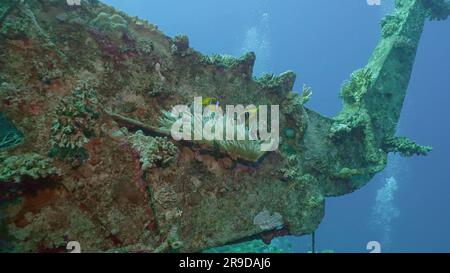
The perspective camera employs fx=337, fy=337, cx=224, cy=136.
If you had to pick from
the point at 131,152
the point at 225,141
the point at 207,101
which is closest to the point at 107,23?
the point at 207,101

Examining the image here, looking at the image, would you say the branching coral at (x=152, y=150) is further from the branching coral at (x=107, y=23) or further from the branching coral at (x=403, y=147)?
the branching coral at (x=403, y=147)

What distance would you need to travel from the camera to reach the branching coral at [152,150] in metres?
3.78

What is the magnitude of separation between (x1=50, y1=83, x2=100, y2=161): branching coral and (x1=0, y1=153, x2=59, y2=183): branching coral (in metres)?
0.23

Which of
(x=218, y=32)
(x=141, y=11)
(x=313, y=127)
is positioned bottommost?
(x=313, y=127)

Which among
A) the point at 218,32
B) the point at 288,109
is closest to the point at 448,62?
the point at 218,32

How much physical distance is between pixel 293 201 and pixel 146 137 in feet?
8.12

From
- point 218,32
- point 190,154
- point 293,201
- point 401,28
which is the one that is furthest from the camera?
point 218,32

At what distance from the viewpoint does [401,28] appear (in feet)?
27.1

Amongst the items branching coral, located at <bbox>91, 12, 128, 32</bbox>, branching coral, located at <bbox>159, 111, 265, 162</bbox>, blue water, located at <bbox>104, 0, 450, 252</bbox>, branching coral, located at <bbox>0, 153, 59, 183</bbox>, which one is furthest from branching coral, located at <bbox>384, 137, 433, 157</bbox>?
blue water, located at <bbox>104, 0, 450, 252</bbox>

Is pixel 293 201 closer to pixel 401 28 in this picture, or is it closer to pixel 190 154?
pixel 190 154

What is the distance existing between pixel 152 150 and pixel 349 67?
115 meters

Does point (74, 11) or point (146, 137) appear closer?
point (146, 137)
